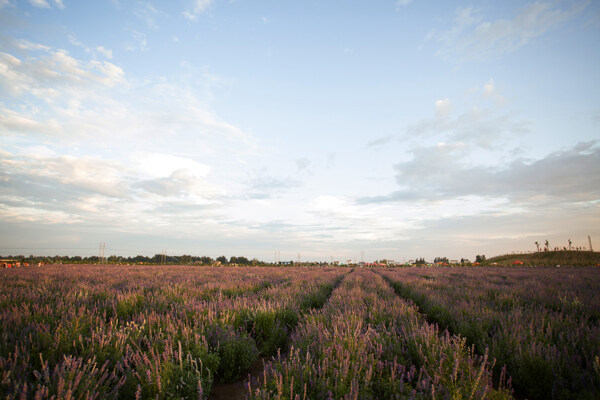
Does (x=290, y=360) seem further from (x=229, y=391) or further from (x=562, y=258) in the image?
(x=562, y=258)

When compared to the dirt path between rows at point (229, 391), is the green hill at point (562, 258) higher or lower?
higher

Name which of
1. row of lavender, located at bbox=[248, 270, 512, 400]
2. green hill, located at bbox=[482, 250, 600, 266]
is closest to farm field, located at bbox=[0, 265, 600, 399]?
row of lavender, located at bbox=[248, 270, 512, 400]

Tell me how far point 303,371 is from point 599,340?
3.31 m

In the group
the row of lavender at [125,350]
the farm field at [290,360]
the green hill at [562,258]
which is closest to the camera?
the row of lavender at [125,350]

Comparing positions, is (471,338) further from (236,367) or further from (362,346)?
(236,367)

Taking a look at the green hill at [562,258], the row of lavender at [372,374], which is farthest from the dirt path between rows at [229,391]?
the green hill at [562,258]

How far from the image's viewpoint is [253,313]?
4.77 meters

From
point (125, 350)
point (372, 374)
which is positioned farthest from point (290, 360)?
point (125, 350)

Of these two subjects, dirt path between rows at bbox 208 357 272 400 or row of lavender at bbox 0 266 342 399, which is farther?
dirt path between rows at bbox 208 357 272 400

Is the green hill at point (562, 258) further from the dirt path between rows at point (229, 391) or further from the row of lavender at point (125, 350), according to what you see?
the dirt path between rows at point (229, 391)

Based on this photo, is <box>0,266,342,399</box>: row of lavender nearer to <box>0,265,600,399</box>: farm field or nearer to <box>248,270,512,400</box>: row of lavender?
<box>0,265,600,399</box>: farm field

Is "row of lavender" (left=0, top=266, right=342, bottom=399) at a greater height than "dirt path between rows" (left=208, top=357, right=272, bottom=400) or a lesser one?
greater

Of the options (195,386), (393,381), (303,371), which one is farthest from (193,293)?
(393,381)

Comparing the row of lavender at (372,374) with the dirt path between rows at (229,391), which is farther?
the dirt path between rows at (229,391)
